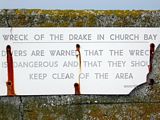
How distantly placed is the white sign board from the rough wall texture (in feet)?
0.16

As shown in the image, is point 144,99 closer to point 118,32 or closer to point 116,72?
point 116,72

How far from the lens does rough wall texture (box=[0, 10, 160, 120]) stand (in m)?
3.61

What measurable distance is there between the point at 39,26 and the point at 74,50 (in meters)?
0.32

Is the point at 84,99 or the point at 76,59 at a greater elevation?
the point at 76,59

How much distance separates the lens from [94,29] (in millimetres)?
3619

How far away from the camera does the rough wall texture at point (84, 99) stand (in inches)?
142

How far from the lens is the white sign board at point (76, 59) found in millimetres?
3604

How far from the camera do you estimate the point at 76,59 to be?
11.9 feet

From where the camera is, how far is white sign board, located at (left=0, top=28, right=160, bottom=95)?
3604 millimetres

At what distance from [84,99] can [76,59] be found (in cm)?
31

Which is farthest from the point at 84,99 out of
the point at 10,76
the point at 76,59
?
the point at 10,76

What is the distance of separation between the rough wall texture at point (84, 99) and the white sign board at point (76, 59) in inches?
2.0

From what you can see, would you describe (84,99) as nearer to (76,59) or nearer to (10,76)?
(76,59)

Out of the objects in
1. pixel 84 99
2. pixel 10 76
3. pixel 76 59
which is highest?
pixel 76 59
